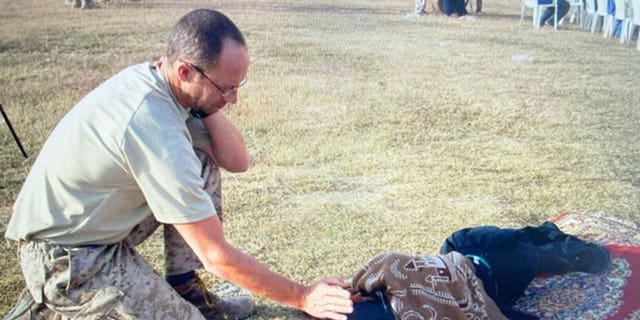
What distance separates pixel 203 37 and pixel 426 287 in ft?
3.88

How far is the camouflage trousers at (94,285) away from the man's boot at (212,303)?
417 mm

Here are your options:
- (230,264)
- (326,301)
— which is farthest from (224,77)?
(326,301)

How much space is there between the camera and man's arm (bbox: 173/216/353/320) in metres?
1.86

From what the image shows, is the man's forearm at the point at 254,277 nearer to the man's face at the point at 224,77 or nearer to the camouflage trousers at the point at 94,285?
the camouflage trousers at the point at 94,285

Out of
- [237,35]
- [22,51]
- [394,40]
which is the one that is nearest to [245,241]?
[237,35]

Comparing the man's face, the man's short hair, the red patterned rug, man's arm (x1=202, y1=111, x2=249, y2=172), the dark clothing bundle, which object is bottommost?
the red patterned rug

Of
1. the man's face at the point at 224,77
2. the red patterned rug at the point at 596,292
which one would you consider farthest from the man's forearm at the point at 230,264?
the red patterned rug at the point at 596,292

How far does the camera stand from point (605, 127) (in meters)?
5.09

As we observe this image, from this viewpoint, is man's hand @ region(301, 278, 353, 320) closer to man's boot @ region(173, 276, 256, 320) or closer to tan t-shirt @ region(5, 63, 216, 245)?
tan t-shirt @ region(5, 63, 216, 245)

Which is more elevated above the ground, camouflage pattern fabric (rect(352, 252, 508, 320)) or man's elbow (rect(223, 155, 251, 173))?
man's elbow (rect(223, 155, 251, 173))

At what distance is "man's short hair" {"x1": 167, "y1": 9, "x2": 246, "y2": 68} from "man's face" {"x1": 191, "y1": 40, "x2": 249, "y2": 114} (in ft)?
0.06

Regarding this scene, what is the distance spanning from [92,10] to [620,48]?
737cm

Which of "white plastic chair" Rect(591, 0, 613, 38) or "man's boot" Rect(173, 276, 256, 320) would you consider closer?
"man's boot" Rect(173, 276, 256, 320)

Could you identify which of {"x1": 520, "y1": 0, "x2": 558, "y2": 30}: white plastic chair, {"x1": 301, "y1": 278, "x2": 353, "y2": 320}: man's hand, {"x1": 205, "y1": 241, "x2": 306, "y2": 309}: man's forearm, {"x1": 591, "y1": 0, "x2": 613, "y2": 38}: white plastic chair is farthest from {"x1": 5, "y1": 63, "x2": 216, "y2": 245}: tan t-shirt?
{"x1": 520, "y1": 0, "x2": 558, "y2": 30}: white plastic chair
